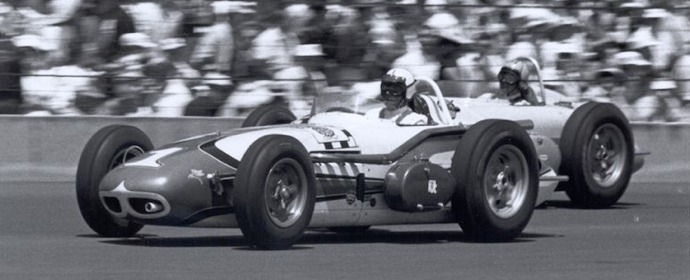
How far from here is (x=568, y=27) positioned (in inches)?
610

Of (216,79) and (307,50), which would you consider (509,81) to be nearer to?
(307,50)

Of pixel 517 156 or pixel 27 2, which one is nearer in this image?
pixel 517 156

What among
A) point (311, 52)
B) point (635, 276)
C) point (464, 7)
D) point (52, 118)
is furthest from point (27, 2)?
point (635, 276)

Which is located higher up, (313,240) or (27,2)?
(27,2)

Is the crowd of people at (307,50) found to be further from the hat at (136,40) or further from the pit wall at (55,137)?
the pit wall at (55,137)

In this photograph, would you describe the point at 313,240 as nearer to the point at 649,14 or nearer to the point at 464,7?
the point at 464,7

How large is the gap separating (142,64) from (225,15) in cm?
90

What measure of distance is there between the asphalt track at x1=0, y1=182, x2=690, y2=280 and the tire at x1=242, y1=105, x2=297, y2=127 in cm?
116

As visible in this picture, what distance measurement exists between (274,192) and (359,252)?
0.59 meters

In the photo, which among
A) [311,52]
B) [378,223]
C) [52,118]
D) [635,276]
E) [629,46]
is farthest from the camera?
[629,46]

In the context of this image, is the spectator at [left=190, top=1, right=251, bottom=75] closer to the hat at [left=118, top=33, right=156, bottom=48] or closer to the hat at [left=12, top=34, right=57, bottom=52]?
the hat at [left=118, top=33, right=156, bottom=48]

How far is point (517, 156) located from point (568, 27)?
20.2 ft

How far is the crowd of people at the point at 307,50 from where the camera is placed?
1375 cm

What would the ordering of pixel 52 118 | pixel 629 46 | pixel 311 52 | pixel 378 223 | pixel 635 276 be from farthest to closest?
pixel 629 46
pixel 311 52
pixel 52 118
pixel 378 223
pixel 635 276
